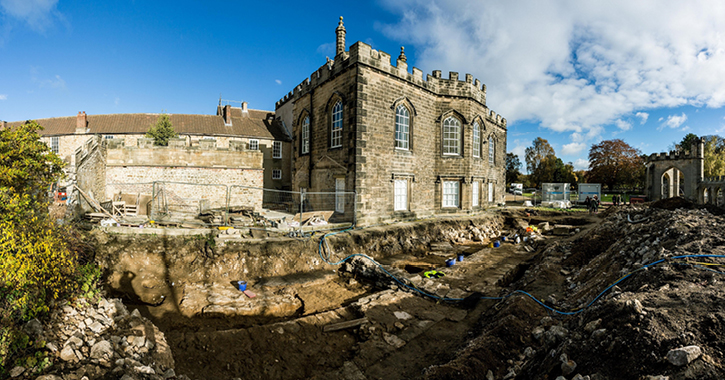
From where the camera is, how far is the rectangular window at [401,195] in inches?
669

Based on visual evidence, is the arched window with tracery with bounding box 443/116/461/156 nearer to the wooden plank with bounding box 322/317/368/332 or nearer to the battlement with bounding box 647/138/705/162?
the wooden plank with bounding box 322/317/368/332

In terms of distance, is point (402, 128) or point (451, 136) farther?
point (451, 136)

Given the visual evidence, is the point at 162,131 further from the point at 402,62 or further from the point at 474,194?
the point at 474,194

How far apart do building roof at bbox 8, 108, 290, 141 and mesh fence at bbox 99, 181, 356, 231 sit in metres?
11.6

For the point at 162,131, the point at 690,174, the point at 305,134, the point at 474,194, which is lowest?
the point at 474,194

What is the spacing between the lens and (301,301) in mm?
8789

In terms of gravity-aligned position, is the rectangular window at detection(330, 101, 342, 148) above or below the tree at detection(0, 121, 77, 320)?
above

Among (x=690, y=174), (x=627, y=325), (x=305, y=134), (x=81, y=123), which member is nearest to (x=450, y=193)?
(x=305, y=134)

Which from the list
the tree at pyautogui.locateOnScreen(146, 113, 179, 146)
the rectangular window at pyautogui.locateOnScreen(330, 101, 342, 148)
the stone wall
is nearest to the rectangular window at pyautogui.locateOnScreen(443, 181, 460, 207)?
the rectangular window at pyautogui.locateOnScreen(330, 101, 342, 148)

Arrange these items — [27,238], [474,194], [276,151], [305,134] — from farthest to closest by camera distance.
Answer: [276,151] → [474,194] → [305,134] → [27,238]

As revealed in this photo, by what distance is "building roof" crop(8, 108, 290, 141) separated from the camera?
2861cm

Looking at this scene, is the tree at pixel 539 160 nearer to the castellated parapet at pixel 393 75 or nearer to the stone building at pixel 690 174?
the stone building at pixel 690 174

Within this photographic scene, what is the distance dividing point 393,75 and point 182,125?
24071mm

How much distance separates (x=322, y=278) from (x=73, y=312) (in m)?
6.45
